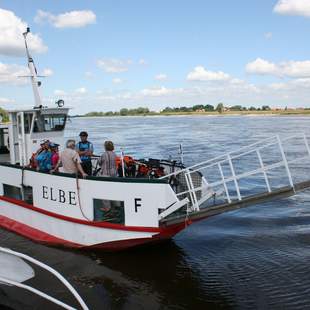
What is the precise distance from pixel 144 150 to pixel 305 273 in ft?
84.1

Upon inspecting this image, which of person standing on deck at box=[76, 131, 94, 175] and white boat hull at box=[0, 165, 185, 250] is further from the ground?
person standing on deck at box=[76, 131, 94, 175]

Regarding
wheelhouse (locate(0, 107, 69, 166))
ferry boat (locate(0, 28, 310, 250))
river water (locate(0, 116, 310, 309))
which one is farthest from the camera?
wheelhouse (locate(0, 107, 69, 166))

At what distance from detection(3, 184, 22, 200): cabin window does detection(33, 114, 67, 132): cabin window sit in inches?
65.4

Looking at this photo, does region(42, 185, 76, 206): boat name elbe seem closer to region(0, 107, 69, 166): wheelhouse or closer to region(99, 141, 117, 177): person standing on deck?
region(99, 141, 117, 177): person standing on deck

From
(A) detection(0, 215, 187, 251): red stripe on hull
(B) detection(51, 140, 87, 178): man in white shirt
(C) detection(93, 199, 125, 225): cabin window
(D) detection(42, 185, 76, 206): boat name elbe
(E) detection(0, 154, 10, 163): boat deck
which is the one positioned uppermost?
(B) detection(51, 140, 87, 178): man in white shirt

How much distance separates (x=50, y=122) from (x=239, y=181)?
1003 cm

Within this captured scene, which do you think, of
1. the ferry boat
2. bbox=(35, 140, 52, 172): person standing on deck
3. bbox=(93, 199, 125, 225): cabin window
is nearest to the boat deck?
the ferry boat

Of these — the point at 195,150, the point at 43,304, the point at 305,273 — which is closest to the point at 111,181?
the point at 43,304

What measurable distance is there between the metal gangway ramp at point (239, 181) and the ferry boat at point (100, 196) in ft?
0.07

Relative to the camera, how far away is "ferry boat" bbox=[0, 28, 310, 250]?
7.87 m

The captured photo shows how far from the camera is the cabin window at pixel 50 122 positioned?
11250 millimetres

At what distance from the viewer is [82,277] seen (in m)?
8.43

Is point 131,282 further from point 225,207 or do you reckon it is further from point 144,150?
point 144,150

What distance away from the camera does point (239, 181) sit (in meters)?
18.6
